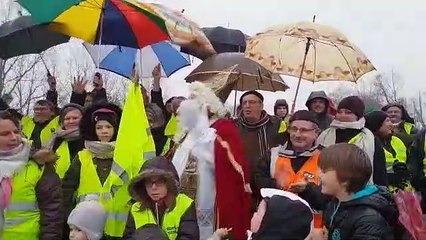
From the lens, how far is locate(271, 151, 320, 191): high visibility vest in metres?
5.58

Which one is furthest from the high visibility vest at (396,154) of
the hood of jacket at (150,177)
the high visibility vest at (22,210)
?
the high visibility vest at (22,210)

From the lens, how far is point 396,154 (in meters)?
7.62

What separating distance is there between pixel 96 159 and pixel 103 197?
1.19 ft

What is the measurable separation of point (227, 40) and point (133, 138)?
442 centimetres

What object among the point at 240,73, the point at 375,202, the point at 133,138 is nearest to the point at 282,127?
the point at 240,73

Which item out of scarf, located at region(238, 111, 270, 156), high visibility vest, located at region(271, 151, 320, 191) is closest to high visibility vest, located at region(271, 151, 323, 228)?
high visibility vest, located at region(271, 151, 320, 191)

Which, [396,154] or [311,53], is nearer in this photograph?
[311,53]

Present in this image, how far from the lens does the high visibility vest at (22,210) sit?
549 cm

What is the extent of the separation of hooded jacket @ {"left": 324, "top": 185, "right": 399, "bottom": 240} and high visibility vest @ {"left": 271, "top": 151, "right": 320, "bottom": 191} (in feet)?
4.93

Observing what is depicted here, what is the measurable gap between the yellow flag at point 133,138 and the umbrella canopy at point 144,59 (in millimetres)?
2837

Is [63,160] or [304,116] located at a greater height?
[304,116]

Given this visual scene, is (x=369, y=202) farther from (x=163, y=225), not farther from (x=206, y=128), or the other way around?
(x=206, y=128)

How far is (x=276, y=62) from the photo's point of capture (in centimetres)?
732

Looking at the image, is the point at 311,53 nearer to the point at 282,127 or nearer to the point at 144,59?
the point at 282,127
